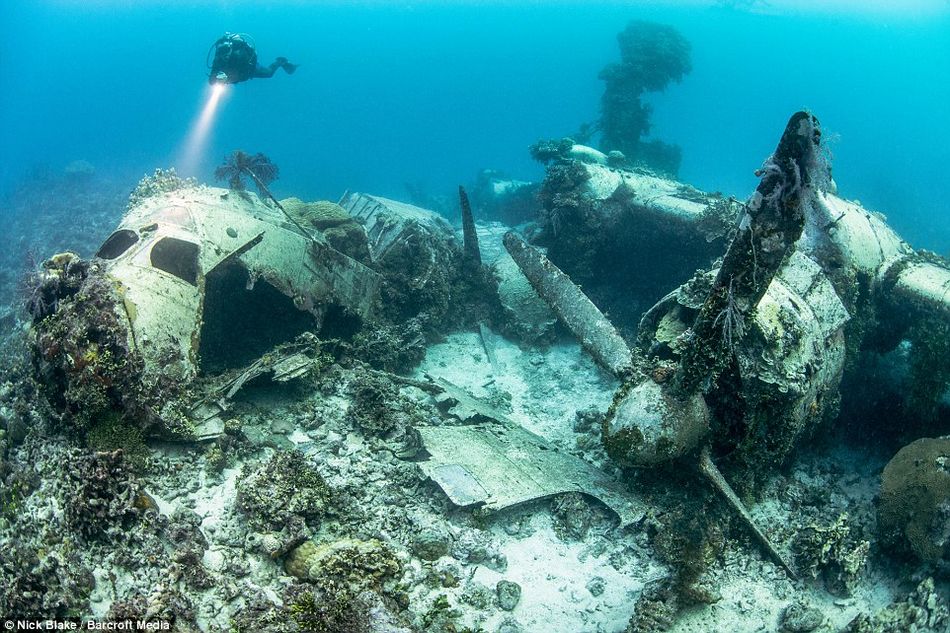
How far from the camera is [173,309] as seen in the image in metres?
6.82

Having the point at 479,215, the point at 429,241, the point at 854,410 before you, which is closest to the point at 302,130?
the point at 479,215

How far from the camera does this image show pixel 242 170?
10750 millimetres

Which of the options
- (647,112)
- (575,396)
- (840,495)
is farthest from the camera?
(647,112)

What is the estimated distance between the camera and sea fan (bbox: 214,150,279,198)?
10609mm

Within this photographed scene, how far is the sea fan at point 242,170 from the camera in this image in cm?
1061

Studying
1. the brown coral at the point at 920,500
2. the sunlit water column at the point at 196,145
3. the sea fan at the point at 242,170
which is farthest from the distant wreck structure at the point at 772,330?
the sunlit water column at the point at 196,145

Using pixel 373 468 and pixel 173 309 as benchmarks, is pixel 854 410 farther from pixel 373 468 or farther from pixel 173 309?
pixel 173 309

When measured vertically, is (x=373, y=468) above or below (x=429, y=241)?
below

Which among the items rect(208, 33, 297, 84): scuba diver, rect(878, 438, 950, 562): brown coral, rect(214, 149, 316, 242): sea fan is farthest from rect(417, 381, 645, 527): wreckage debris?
rect(208, 33, 297, 84): scuba diver

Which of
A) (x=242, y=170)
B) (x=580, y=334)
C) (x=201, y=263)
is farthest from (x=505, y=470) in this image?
(x=242, y=170)

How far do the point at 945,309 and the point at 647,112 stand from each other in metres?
20.5

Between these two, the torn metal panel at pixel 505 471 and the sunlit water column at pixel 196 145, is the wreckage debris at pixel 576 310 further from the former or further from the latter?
the sunlit water column at pixel 196 145

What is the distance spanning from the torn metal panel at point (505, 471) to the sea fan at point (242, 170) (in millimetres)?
7183

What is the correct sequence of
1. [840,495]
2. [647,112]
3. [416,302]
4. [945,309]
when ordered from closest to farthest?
[840,495] < [945,309] < [416,302] < [647,112]
